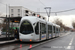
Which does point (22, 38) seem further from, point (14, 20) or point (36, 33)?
point (14, 20)

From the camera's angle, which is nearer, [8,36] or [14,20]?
[8,36]

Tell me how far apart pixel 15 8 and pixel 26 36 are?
5991cm

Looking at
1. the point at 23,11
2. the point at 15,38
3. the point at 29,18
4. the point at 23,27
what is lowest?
the point at 15,38

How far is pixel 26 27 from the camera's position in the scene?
49.6 ft

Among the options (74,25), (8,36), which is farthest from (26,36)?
(74,25)

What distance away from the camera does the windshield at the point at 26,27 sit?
14.9m

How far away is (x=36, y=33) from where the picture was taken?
607 inches

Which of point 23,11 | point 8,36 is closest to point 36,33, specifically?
point 8,36

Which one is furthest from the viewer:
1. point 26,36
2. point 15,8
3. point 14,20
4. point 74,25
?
point 74,25

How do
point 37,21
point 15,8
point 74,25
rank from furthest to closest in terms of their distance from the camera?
point 74,25 → point 15,8 → point 37,21

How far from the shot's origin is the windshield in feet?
49.0

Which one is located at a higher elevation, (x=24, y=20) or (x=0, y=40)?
(x=24, y=20)

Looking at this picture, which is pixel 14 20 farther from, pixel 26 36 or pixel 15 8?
pixel 15 8

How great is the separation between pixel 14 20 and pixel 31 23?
3.44 meters
